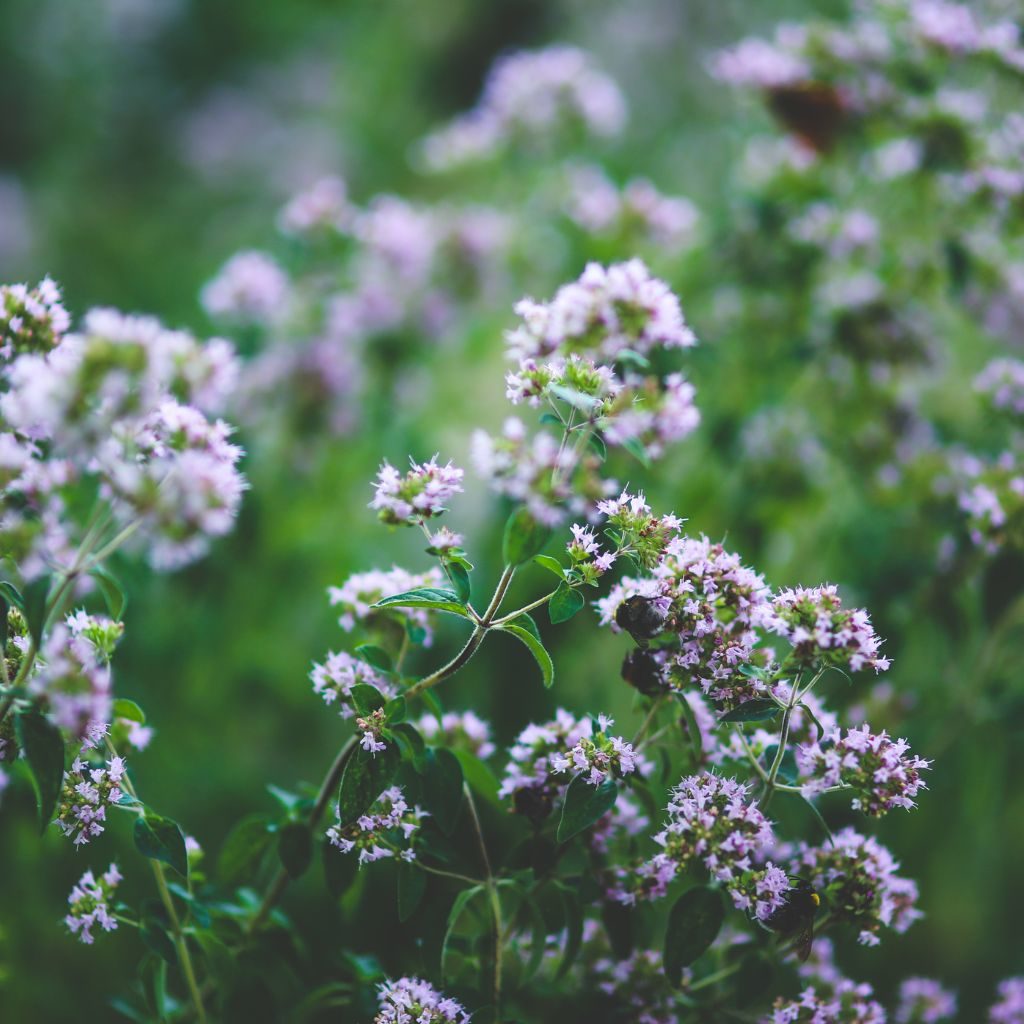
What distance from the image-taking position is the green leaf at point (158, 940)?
0.90 meters

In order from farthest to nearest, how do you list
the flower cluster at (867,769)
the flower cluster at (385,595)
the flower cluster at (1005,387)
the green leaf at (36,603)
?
1. the flower cluster at (1005,387)
2. the flower cluster at (385,595)
3. the flower cluster at (867,769)
4. the green leaf at (36,603)

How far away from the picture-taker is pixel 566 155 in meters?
2.27

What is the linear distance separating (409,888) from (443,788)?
0.10 m

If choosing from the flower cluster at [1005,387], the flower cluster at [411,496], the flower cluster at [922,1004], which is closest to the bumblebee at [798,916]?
the flower cluster at [922,1004]

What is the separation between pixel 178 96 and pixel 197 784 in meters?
4.12

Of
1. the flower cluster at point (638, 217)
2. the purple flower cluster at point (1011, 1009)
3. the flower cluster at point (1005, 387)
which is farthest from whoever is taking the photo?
the flower cluster at point (638, 217)

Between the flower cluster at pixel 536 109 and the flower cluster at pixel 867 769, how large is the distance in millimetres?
1684

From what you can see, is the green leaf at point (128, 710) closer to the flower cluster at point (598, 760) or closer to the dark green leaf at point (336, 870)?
the dark green leaf at point (336, 870)

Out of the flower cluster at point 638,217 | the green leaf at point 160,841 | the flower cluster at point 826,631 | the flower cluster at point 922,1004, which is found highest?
the flower cluster at point 638,217

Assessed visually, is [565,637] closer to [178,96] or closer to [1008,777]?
[1008,777]

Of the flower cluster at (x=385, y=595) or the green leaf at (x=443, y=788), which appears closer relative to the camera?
the green leaf at (x=443, y=788)

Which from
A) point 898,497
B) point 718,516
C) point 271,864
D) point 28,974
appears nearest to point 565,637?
point 718,516

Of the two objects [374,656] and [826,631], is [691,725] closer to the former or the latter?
[826,631]

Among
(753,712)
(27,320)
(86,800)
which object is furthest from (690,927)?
(27,320)
